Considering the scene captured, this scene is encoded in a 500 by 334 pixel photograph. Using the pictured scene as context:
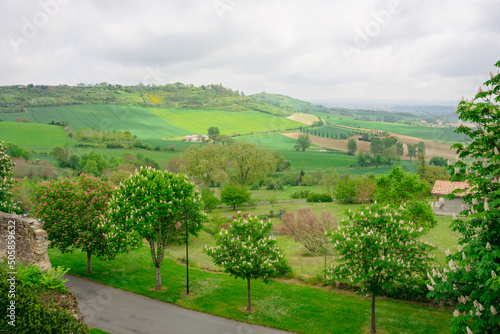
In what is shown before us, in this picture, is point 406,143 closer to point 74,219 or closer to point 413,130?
point 413,130

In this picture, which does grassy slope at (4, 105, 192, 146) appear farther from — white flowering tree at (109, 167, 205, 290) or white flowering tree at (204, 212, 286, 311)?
white flowering tree at (204, 212, 286, 311)

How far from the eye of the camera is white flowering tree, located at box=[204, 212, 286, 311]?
19.0m

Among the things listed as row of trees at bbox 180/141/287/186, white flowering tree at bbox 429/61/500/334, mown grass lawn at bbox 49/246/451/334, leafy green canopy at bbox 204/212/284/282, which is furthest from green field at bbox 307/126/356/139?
white flowering tree at bbox 429/61/500/334

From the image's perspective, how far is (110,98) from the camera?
137 meters

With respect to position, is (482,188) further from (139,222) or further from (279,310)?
(139,222)

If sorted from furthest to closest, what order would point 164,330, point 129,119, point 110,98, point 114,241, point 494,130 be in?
point 110,98
point 129,119
point 114,241
point 164,330
point 494,130

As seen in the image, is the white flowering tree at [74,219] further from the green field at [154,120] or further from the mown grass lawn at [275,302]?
the green field at [154,120]

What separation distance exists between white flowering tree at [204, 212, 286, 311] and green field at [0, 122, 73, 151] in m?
87.7

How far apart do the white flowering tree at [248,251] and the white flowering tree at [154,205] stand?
3229 mm

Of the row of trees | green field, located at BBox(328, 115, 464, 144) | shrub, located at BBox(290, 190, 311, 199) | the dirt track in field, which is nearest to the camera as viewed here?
the row of trees

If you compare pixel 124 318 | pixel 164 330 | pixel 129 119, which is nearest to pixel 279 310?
pixel 164 330

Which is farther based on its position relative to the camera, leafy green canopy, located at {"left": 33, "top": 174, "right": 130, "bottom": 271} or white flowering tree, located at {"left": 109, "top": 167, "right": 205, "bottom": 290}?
leafy green canopy, located at {"left": 33, "top": 174, "right": 130, "bottom": 271}

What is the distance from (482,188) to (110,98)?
474 feet

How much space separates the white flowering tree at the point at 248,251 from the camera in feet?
62.2
